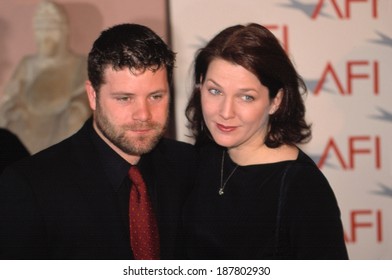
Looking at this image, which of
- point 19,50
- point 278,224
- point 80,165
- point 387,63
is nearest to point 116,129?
point 80,165

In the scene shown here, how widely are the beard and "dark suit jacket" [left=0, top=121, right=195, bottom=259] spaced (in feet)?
0.28

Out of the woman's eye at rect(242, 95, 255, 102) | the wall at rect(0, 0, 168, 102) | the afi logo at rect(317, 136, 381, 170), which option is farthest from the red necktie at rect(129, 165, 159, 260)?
the afi logo at rect(317, 136, 381, 170)

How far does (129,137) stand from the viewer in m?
2.22

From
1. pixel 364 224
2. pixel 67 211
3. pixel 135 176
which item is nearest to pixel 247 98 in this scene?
pixel 135 176

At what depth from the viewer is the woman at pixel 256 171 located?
206cm

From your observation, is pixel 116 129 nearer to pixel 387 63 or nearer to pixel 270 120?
pixel 270 120

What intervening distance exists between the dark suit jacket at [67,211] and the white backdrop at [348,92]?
1.45m

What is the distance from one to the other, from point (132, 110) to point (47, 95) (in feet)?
5.82

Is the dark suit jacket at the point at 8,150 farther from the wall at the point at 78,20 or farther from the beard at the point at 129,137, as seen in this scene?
the beard at the point at 129,137

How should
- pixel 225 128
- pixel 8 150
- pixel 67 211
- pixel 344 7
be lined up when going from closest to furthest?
pixel 67 211 < pixel 225 128 < pixel 8 150 < pixel 344 7

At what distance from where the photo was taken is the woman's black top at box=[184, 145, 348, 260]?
205 centimetres

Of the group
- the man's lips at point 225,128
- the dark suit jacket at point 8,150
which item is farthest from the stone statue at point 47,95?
the man's lips at point 225,128

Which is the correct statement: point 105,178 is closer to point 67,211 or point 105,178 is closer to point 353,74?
point 67,211

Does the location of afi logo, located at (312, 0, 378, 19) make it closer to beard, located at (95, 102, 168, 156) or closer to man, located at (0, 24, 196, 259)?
man, located at (0, 24, 196, 259)
